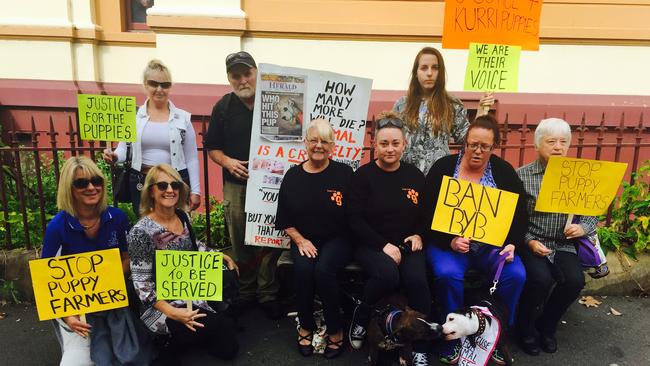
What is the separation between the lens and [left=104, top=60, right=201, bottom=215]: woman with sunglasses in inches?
126

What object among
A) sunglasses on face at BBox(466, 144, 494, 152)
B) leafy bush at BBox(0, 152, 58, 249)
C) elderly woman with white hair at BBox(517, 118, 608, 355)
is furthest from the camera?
leafy bush at BBox(0, 152, 58, 249)

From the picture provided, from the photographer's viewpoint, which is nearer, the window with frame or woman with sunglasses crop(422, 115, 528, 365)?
woman with sunglasses crop(422, 115, 528, 365)

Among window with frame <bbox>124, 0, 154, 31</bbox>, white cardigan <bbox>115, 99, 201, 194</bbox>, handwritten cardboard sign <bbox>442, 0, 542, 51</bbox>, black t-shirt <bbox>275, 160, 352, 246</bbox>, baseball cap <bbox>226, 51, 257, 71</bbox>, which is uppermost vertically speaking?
window with frame <bbox>124, 0, 154, 31</bbox>

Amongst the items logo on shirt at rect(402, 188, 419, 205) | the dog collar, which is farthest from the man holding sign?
logo on shirt at rect(402, 188, 419, 205)

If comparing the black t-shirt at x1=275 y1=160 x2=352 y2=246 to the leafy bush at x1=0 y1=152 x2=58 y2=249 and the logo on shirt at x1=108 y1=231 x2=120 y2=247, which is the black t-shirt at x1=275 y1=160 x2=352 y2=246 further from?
the leafy bush at x1=0 y1=152 x2=58 y2=249

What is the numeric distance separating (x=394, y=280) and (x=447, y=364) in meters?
0.71

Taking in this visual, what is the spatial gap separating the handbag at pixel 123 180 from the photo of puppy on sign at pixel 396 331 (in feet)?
6.94

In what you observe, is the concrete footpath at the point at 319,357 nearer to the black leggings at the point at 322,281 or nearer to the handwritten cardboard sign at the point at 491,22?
the black leggings at the point at 322,281

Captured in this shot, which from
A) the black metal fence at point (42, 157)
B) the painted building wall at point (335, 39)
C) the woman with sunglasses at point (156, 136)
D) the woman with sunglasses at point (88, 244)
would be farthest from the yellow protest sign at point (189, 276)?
the painted building wall at point (335, 39)

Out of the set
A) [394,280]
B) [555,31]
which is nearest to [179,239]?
[394,280]

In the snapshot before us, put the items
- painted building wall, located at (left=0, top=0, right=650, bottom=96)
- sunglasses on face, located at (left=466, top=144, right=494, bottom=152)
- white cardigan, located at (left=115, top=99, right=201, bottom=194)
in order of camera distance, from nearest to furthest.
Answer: sunglasses on face, located at (left=466, top=144, right=494, bottom=152), white cardigan, located at (left=115, top=99, right=201, bottom=194), painted building wall, located at (left=0, top=0, right=650, bottom=96)

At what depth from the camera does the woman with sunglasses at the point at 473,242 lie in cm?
296

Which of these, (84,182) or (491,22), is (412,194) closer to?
(491,22)

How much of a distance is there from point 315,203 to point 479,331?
1388mm
